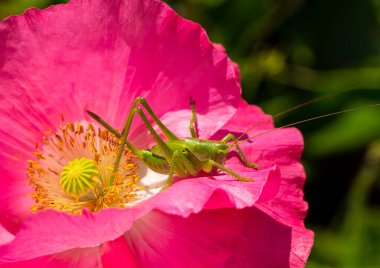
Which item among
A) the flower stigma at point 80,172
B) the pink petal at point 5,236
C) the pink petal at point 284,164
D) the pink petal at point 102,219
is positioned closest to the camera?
the pink petal at point 102,219

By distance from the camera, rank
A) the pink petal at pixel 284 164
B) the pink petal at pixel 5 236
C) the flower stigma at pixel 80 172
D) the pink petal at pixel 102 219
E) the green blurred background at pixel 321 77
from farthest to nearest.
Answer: the green blurred background at pixel 321 77, the flower stigma at pixel 80 172, the pink petal at pixel 284 164, the pink petal at pixel 5 236, the pink petal at pixel 102 219

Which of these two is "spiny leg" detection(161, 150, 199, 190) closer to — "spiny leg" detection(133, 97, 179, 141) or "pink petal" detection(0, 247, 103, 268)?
"spiny leg" detection(133, 97, 179, 141)

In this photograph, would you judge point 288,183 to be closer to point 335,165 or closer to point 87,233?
point 87,233

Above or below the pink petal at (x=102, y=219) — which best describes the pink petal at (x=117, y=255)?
below

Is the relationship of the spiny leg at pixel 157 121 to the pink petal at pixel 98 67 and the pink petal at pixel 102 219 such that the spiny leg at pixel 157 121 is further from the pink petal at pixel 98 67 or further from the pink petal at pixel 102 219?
the pink petal at pixel 102 219

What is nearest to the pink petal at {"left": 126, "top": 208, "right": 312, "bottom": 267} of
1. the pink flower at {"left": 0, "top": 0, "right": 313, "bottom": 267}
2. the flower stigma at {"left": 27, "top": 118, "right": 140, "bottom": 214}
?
the pink flower at {"left": 0, "top": 0, "right": 313, "bottom": 267}

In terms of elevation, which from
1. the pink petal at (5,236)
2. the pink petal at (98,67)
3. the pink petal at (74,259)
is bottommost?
the pink petal at (74,259)

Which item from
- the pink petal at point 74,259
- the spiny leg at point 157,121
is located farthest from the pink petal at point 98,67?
the pink petal at point 74,259
